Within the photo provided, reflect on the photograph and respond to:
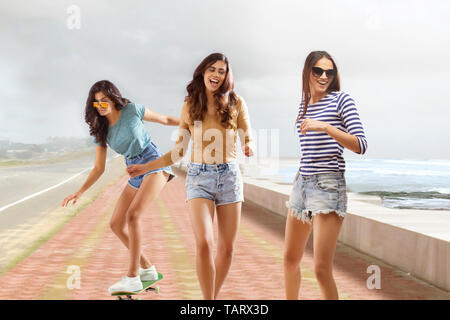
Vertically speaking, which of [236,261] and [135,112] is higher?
[135,112]

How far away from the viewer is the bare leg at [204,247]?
14.9 feet

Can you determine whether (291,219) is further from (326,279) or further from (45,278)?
(45,278)

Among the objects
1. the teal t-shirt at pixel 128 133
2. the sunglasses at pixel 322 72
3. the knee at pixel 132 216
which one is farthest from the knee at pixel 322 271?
the teal t-shirt at pixel 128 133

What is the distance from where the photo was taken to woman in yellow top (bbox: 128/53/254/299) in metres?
4.68

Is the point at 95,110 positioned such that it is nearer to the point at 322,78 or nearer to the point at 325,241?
the point at 322,78

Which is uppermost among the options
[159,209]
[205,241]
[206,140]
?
[206,140]

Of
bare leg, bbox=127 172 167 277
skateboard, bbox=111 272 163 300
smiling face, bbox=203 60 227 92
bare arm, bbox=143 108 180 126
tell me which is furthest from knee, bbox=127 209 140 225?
smiling face, bbox=203 60 227 92

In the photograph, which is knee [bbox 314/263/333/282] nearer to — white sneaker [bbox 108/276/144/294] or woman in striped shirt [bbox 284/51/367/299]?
woman in striped shirt [bbox 284/51/367/299]

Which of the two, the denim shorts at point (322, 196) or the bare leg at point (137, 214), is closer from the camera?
the denim shorts at point (322, 196)

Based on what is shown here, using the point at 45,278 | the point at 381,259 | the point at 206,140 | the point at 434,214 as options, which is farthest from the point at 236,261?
the point at 206,140

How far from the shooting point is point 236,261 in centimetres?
844

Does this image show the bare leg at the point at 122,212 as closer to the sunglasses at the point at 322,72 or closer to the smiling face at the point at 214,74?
the smiling face at the point at 214,74

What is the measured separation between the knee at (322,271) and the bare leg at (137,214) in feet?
5.50
